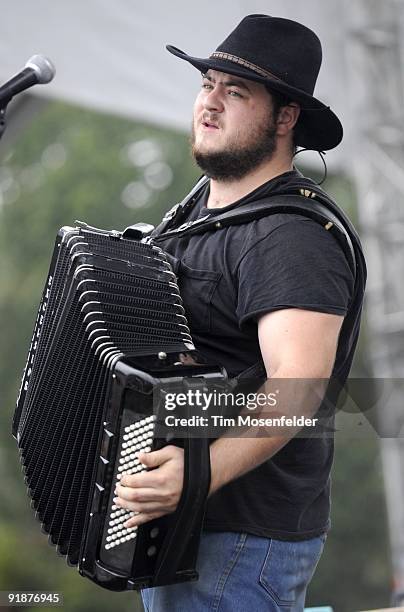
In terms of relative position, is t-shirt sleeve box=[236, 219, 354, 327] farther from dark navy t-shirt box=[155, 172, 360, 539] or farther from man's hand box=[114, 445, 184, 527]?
man's hand box=[114, 445, 184, 527]

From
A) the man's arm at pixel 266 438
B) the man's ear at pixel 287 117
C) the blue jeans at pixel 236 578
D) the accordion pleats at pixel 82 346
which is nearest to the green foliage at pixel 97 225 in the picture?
the accordion pleats at pixel 82 346

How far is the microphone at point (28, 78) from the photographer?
A: 223cm

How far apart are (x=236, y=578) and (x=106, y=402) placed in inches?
18.9

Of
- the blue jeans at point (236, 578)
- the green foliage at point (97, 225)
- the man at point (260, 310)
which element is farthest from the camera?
the green foliage at point (97, 225)

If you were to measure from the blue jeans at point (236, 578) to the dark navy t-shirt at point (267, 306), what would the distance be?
0.09 ft

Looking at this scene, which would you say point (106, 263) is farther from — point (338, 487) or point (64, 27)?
point (338, 487)

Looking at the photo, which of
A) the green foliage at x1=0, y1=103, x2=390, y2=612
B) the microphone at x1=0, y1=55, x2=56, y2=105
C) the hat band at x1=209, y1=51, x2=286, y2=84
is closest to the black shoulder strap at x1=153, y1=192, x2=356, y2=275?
the hat band at x1=209, y1=51, x2=286, y2=84

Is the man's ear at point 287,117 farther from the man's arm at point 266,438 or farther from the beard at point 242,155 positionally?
the man's arm at point 266,438

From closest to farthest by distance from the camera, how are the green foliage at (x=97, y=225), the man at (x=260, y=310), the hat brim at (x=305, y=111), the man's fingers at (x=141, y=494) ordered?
1. the man's fingers at (x=141, y=494)
2. the man at (x=260, y=310)
3. the hat brim at (x=305, y=111)
4. the green foliage at (x=97, y=225)

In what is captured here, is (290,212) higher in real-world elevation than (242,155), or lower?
lower

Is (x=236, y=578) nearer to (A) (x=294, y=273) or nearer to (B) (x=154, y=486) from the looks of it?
(B) (x=154, y=486)

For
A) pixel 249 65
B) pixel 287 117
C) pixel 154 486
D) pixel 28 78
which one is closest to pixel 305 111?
pixel 287 117

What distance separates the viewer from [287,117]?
231 cm

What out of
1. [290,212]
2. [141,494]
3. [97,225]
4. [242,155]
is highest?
[242,155]
